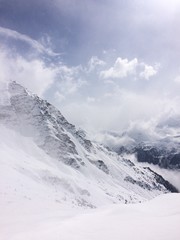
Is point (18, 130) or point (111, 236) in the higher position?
point (18, 130)

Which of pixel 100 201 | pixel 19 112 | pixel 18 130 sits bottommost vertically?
pixel 100 201

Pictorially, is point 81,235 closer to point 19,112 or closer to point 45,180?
point 45,180

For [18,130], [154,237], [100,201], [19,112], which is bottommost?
[154,237]

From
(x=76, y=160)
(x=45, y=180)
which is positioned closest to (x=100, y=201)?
(x=45, y=180)

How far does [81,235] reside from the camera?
872cm

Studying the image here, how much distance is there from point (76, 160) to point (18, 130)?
1220 inches

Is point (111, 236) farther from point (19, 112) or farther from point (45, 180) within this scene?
point (19, 112)

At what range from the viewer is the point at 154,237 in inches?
298

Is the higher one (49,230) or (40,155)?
(40,155)

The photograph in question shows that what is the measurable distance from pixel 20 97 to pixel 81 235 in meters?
171

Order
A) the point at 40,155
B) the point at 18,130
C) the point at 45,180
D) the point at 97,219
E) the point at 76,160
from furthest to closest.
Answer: the point at 76,160, the point at 18,130, the point at 40,155, the point at 45,180, the point at 97,219

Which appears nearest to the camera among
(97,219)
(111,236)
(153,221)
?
(111,236)

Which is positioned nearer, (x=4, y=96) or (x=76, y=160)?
(x=76, y=160)

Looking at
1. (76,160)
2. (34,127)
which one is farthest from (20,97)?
(76,160)
